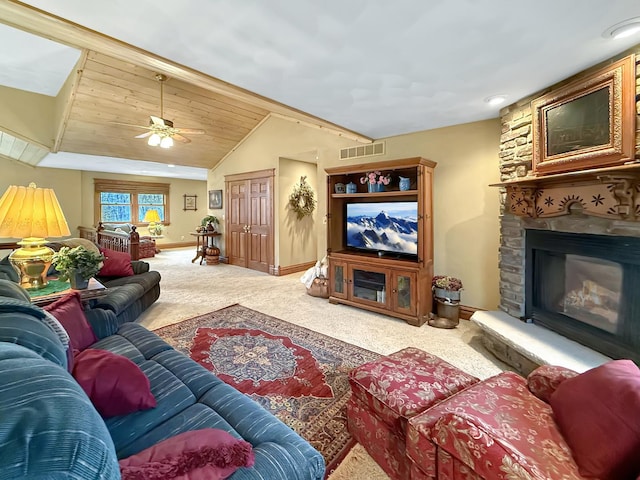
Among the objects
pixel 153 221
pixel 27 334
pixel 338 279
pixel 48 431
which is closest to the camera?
pixel 48 431

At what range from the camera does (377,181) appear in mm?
3982

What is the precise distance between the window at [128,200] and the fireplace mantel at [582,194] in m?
10.0

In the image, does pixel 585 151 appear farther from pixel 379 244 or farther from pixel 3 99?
pixel 3 99

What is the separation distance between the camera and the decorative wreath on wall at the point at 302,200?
6312 mm

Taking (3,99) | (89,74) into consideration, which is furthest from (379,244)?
(3,99)

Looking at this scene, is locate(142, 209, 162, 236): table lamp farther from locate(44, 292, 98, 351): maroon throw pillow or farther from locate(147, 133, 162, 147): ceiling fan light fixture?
locate(44, 292, 98, 351): maroon throw pillow

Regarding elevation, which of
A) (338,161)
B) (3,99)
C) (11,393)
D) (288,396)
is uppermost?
(3,99)

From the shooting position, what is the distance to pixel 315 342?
9.97 feet

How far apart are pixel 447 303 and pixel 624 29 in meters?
2.61

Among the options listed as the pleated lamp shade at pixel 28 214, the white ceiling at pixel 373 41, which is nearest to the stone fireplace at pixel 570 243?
the white ceiling at pixel 373 41

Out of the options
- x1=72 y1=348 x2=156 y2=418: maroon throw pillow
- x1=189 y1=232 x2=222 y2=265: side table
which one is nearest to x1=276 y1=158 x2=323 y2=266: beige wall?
x1=189 y1=232 x2=222 y2=265: side table

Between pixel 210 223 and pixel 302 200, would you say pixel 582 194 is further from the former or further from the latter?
pixel 210 223

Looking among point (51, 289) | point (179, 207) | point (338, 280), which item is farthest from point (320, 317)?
point (179, 207)

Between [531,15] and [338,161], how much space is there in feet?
10.7
